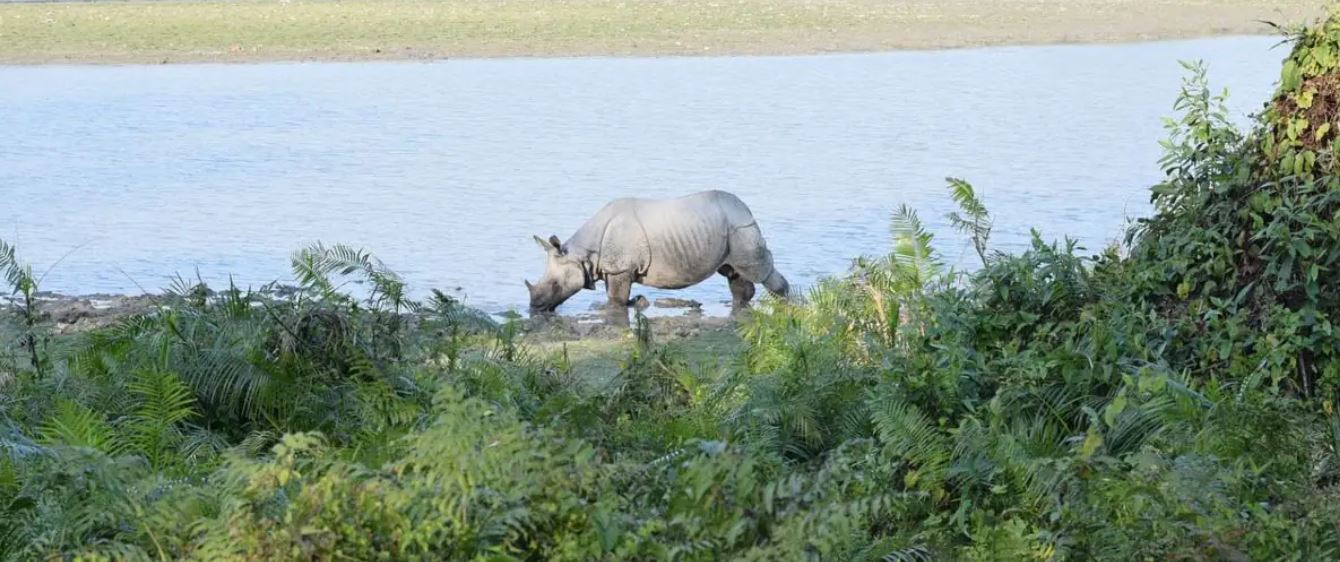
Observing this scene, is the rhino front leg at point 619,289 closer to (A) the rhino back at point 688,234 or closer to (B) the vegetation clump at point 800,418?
(A) the rhino back at point 688,234

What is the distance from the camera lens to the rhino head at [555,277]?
14.9m

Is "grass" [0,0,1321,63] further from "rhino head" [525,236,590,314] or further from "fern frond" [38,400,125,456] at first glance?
"fern frond" [38,400,125,456]

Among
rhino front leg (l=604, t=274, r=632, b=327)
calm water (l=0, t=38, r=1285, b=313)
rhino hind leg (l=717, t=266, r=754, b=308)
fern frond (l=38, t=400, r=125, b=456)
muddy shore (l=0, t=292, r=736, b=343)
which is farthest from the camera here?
calm water (l=0, t=38, r=1285, b=313)

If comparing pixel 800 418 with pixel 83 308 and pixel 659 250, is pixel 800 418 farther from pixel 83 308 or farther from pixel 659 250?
pixel 83 308

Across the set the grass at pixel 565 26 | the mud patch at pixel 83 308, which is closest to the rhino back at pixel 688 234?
the mud patch at pixel 83 308

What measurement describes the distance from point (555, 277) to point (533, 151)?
8.82 metres

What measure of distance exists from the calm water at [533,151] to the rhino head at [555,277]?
280 mm

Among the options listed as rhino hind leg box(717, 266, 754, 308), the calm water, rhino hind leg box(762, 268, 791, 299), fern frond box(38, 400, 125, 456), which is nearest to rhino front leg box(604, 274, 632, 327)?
the calm water

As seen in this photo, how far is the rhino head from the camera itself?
14938mm

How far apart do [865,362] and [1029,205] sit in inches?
410

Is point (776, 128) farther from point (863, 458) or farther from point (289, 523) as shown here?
point (289, 523)

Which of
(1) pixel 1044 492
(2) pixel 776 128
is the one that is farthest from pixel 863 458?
(2) pixel 776 128

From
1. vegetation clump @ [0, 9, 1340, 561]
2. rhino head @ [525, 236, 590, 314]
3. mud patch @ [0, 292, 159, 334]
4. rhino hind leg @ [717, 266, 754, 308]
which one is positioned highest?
vegetation clump @ [0, 9, 1340, 561]

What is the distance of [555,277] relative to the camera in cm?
Result: 1497
